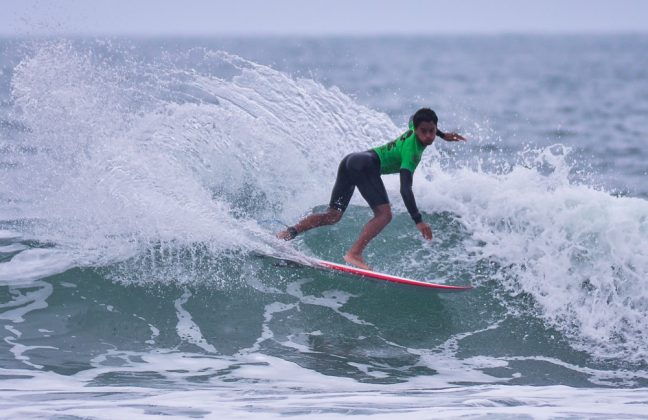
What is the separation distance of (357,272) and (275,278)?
790 millimetres

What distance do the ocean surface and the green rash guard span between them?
107 cm

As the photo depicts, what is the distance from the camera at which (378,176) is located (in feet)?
25.5

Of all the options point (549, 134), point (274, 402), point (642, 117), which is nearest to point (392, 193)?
point (274, 402)

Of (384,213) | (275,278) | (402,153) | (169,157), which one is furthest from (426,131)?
(169,157)

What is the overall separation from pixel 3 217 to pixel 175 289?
3.27 m

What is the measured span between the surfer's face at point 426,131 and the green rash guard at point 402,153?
6 cm

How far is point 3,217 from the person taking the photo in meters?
9.88

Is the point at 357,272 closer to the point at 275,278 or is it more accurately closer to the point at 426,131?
the point at 275,278

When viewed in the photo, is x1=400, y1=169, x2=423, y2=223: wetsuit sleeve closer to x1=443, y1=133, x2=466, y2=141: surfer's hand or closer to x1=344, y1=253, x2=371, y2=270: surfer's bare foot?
x1=443, y1=133, x2=466, y2=141: surfer's hand

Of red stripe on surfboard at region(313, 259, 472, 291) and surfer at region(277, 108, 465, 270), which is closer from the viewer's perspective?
surfer at region(277, 108, 465, 270)

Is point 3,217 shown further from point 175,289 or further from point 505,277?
point 505,277

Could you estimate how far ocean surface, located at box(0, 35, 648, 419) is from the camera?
596cm

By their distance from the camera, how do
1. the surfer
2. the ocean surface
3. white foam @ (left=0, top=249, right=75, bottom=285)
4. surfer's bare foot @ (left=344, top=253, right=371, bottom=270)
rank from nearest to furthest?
1. the ocean surface
2. the surfer
3. surfer's bare foot @ (left=344, top=253, right=371, bottom=270)
4. white foam @ (left=0, top=249, right=75, bottom=285)

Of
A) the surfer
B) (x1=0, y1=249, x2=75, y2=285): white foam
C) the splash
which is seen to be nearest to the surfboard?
the surfer
